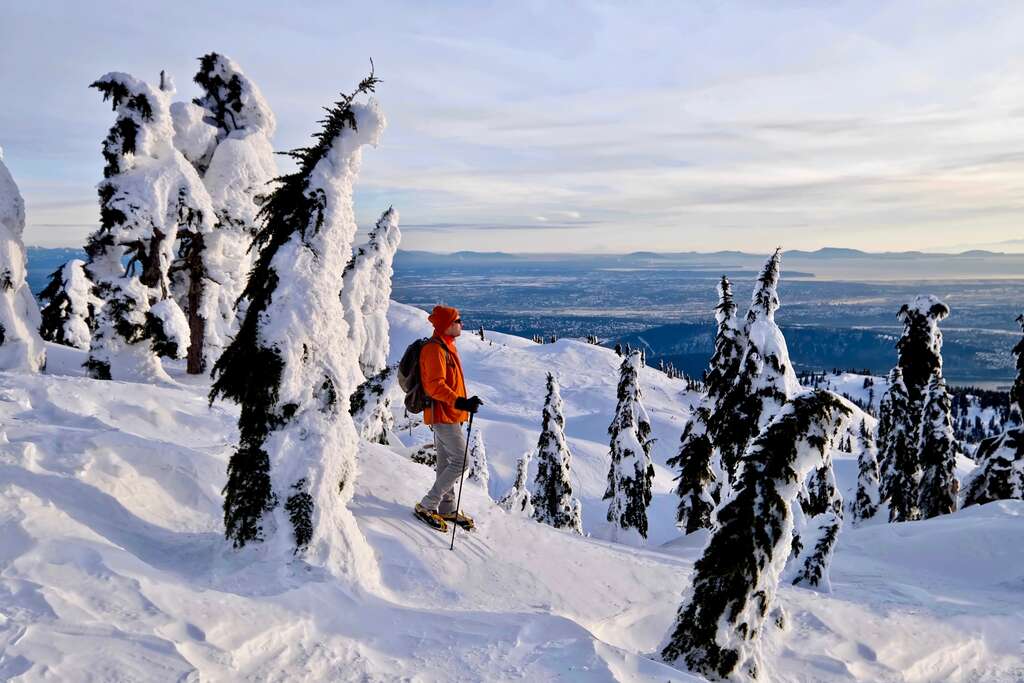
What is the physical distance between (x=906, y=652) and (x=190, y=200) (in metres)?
20.4

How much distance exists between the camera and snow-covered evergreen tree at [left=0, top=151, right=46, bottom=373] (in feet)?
54.3

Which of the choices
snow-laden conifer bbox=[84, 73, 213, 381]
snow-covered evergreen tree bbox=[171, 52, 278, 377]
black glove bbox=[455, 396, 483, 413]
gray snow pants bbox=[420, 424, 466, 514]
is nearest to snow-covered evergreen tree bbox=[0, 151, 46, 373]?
snow-laden conifer bbox=[84, 73, 213, 381]

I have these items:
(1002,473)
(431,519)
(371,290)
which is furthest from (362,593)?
(371,290)

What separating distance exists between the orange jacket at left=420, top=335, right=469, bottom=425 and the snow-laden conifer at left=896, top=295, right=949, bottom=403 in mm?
23959

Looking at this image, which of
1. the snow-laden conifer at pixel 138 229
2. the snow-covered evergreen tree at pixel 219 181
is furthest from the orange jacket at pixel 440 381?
the snow-covered evergreen tree at pixel 219 181

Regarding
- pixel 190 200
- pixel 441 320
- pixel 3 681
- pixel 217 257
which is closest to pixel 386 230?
pixel 217 257

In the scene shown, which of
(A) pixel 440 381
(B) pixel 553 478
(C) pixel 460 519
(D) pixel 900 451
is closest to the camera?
(A) pixel 440 381

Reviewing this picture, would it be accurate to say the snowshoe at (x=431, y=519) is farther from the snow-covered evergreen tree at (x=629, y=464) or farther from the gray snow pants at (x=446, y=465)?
the snow-covered evergreen tree at (x=629, y=464)

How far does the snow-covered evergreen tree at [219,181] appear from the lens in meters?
22.5

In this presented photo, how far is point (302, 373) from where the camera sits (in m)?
6.82

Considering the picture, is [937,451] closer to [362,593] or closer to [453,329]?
[453,329]

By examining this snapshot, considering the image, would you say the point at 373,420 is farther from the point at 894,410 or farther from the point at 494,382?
the point at 494,382

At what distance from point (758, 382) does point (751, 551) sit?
1169 centimetres

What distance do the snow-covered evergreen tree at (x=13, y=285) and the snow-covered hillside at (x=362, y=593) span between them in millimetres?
4826
